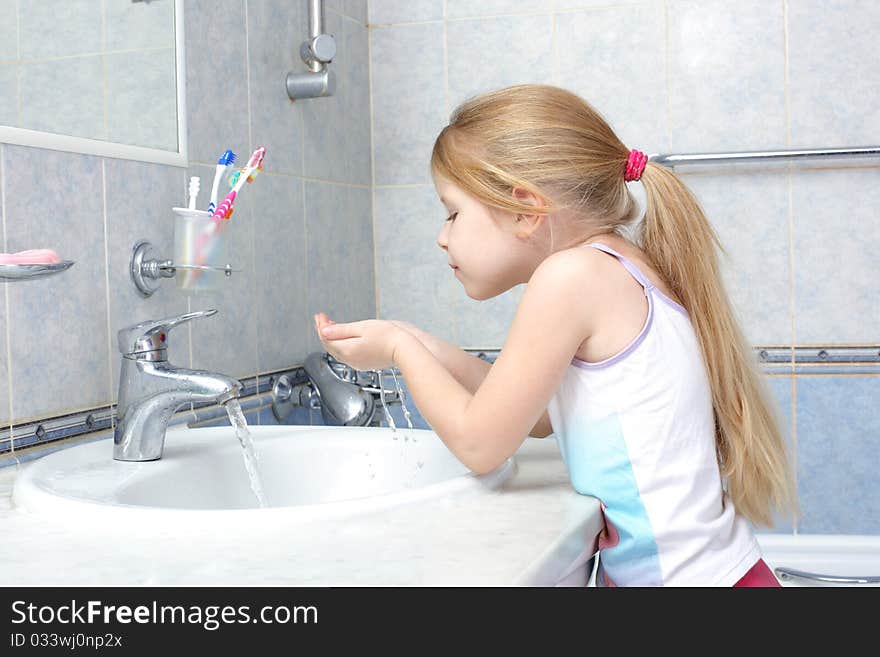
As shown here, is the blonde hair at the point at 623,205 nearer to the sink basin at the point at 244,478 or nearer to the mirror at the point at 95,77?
the sink basin at the point at 244,478

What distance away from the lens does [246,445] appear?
107 centimetres

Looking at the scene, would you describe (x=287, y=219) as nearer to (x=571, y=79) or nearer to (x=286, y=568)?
(x=571, y=79)

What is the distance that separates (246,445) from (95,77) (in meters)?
0.52

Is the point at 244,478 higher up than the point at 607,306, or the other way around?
the point at 607,306

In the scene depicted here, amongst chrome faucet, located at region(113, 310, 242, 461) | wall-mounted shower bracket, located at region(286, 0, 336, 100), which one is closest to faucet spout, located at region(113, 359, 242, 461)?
chrome faucet, located at region(113, 310, 242, 461)

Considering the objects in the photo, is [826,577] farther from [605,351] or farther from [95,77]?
[95,77]

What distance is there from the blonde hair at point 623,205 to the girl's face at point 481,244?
0.05ft

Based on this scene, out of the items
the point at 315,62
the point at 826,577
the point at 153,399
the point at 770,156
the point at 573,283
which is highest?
the point at 315,62

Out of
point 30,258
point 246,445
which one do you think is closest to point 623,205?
point 246,445

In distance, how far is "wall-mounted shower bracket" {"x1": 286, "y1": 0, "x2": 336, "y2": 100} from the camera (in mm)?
1713

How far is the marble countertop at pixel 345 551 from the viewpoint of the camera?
2.03 feet

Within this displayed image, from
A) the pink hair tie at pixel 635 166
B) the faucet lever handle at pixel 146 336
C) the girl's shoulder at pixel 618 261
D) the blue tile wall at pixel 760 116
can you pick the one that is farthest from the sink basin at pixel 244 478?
the blue tile wall at pixel 760 116

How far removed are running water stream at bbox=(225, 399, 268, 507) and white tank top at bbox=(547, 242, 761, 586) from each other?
35 cm
